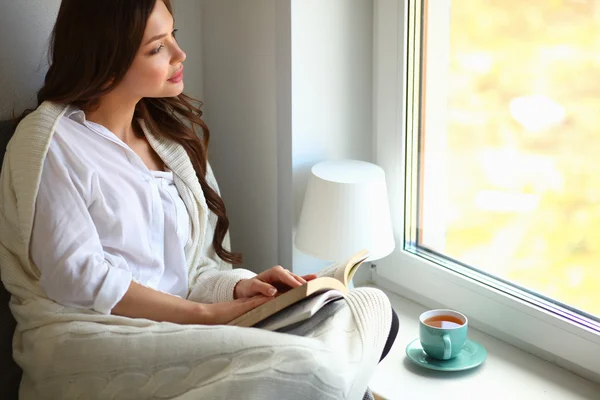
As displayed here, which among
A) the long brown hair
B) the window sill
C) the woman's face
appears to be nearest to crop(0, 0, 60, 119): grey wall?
the long brown hair

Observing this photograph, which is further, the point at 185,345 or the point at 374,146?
the point at 374,146

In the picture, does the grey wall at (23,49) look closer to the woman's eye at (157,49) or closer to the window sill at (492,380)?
the woman's eye at (157,49)

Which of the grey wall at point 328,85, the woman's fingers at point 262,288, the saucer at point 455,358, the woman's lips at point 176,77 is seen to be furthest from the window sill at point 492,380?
the woman's lips at point 176,77

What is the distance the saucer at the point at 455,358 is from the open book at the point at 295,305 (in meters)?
0.26

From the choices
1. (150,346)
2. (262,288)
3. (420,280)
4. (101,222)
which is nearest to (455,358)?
(420,280)

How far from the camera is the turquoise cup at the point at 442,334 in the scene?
1.44 meters

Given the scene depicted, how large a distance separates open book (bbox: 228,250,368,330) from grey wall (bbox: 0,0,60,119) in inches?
26.0

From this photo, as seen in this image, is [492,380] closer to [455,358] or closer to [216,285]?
[455,358]

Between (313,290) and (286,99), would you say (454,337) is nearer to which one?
(313,290)

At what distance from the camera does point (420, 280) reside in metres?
1.75

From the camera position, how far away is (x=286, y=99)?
1689 millimetres

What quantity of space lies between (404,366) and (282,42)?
70 cm

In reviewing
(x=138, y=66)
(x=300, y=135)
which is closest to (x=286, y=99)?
(x=300, y=135)

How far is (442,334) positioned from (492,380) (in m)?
0.13
